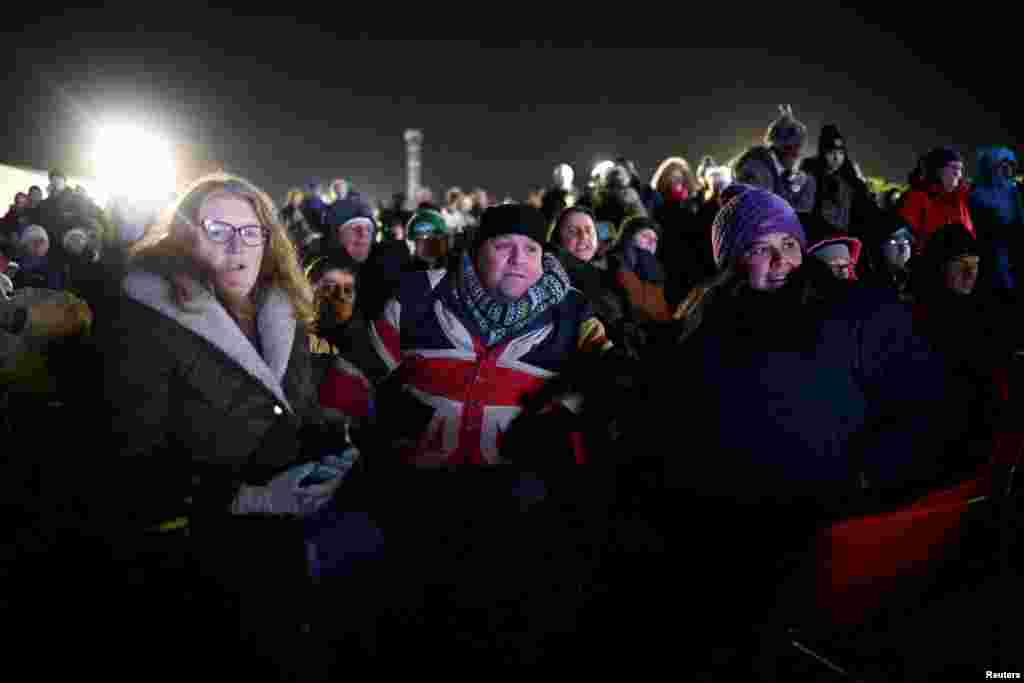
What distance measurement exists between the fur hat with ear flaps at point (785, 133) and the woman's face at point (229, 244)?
5.32 metres

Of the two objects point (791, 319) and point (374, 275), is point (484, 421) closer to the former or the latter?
point (791, 319)

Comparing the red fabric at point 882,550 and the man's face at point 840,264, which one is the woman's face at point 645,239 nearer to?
the man's face at point 840,264

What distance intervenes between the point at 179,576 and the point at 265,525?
0.28m

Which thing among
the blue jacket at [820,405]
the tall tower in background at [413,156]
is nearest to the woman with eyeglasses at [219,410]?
the blue jacket at [820,405]

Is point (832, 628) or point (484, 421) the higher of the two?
point (484, 421)

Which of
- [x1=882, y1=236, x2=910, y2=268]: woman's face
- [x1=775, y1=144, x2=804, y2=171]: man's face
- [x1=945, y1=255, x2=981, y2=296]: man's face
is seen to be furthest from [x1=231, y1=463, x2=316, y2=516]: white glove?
[x1=882, y1=236, x2=910, y2=268]: woman's face

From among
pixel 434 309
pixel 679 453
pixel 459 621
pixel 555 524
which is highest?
pixel 434 309

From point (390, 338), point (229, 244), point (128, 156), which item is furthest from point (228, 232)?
point (128, 156)

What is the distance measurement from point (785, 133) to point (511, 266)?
4334 mm

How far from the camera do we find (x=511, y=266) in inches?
128

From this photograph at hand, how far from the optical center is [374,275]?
6.35m

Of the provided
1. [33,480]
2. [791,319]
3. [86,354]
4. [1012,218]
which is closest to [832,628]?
[791,319]

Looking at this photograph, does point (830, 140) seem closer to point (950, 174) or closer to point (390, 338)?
point (950, 174)

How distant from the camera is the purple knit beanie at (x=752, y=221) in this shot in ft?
9.29
